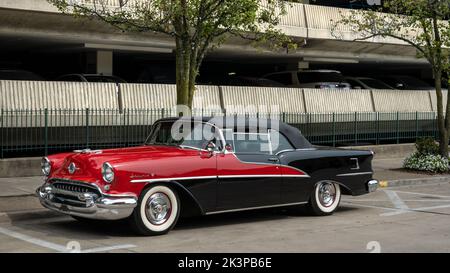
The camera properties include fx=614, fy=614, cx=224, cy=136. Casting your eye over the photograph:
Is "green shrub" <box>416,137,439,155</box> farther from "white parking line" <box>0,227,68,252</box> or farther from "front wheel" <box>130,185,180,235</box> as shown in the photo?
"white parking line" <box>0,227,68,252</box>

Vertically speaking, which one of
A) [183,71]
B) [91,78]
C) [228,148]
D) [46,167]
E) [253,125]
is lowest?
[46,167]

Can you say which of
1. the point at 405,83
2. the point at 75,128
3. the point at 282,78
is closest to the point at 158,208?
the point at 75,128

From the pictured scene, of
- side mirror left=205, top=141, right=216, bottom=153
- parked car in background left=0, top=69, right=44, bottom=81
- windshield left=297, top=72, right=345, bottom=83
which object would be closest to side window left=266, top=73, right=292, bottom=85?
windshield left=297, top=72, right=345, bottom=83

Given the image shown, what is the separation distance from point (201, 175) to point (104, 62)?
12061 millimetres

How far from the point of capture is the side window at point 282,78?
76.0ft

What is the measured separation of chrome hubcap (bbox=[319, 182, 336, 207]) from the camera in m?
9.87

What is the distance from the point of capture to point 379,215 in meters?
10.1

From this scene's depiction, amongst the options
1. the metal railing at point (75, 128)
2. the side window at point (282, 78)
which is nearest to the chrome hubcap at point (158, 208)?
the metal railing at point (75, 128)

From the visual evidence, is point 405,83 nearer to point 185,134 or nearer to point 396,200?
point 396,200

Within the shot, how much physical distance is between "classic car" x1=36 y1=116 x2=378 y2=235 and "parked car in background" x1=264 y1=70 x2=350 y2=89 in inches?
458

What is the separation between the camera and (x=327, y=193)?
32.7 ft

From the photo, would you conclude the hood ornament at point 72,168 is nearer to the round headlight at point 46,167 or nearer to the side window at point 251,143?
the round headlight at point 46,167
